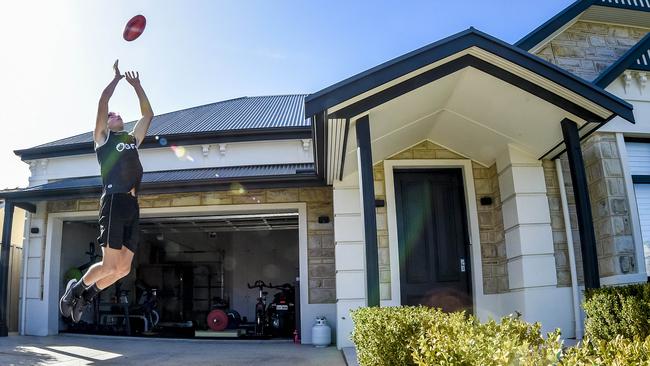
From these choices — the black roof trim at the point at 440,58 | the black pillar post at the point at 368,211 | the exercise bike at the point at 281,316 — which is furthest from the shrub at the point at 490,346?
the exercise bike at the point at 281,316

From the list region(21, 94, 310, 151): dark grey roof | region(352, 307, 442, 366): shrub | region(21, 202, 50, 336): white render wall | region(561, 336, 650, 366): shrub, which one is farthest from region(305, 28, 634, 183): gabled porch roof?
region(21, 202, 50, 336): white render wall

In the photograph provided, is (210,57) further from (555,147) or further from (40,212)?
(40,212)

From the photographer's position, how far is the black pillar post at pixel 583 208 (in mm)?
5648

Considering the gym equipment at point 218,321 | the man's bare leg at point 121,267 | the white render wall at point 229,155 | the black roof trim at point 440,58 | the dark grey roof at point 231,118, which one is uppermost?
the dark grey roof at point 231,118

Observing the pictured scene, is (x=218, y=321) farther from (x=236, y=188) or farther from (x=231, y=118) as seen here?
(x=231, y=118)

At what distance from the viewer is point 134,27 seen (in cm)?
322

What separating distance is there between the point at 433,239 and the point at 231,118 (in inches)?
239

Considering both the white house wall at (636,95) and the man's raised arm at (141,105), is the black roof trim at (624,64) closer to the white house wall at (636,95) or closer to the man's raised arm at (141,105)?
the white house wall at (636,95)

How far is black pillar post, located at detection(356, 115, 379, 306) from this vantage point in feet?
17.0

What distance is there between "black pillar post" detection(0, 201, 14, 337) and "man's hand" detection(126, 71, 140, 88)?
25.9ft

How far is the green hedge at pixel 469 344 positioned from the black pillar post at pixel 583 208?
8.75 ft

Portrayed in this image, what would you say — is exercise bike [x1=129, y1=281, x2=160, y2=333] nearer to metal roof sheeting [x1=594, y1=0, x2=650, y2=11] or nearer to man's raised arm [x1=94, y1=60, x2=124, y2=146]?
man's raised arm [x1=94, y1=60, x2=124, y2=146]

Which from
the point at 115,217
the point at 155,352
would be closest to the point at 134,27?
the point at 115,217

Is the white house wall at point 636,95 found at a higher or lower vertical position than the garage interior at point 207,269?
higher
